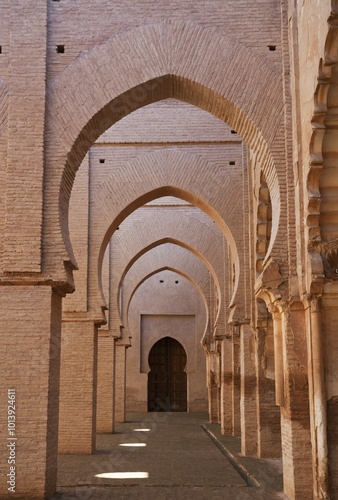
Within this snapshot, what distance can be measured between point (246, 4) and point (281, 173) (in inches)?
93.3

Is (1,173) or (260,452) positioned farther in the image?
(260,452)

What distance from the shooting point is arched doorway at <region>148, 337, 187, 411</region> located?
30625 mm

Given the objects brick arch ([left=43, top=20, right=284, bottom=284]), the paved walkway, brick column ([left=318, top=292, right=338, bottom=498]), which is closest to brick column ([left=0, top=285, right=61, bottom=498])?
the paved walkway

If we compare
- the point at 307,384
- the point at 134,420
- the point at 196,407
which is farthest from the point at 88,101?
the point at 196,407

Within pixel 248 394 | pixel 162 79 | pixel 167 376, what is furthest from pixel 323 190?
pixel 167 376

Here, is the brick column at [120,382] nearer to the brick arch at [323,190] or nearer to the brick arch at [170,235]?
the brick arch at [170,235]

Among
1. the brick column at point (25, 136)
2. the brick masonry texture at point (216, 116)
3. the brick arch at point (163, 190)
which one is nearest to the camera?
the brick masonry texture at point (216, 116)

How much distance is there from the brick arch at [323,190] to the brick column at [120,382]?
48.6 ft

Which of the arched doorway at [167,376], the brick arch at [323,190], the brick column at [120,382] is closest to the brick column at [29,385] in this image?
the brick arch at [323,190]

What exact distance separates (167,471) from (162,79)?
604 cm

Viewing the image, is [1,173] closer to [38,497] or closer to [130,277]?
[38,497]

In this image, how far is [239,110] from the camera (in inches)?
378

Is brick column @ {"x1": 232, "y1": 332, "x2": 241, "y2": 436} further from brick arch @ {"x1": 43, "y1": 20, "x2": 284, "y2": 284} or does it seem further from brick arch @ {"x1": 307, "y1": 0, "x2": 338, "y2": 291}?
brick arch @ {"x1": 307, "y1": 0, "x2": 338, "y2": 291}

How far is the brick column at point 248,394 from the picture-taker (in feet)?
43.9
